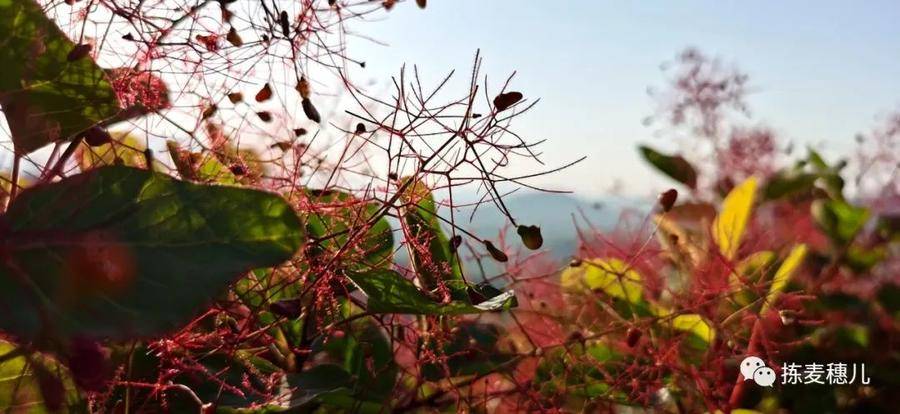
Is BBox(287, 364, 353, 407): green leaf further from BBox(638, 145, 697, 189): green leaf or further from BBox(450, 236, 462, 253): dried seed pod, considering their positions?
BBox(638, 145, 697, 189): green leaf

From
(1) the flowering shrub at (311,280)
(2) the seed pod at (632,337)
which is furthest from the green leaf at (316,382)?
(2) the seed pod at (632,337)

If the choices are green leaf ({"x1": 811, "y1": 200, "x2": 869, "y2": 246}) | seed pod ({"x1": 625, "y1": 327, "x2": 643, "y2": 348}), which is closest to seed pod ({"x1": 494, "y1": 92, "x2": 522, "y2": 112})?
seed pod ({"x1": 625, "y1": 327, "x2": 643, "y2": 348})

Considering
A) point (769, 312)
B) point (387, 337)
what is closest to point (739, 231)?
point (769, 312)

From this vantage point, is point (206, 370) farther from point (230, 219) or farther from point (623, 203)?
point (623, 203)

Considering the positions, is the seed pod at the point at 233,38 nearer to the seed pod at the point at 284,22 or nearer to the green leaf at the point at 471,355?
the seed pod at the point at 284,22

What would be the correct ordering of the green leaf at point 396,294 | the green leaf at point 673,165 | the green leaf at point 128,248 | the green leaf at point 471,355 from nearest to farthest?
the green leaf at point 128,248
the green leaf at point 396,294
the green leaf at point 471,355
the green leaf at point 673,165

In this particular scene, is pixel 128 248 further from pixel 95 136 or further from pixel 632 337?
pixel 632 337
